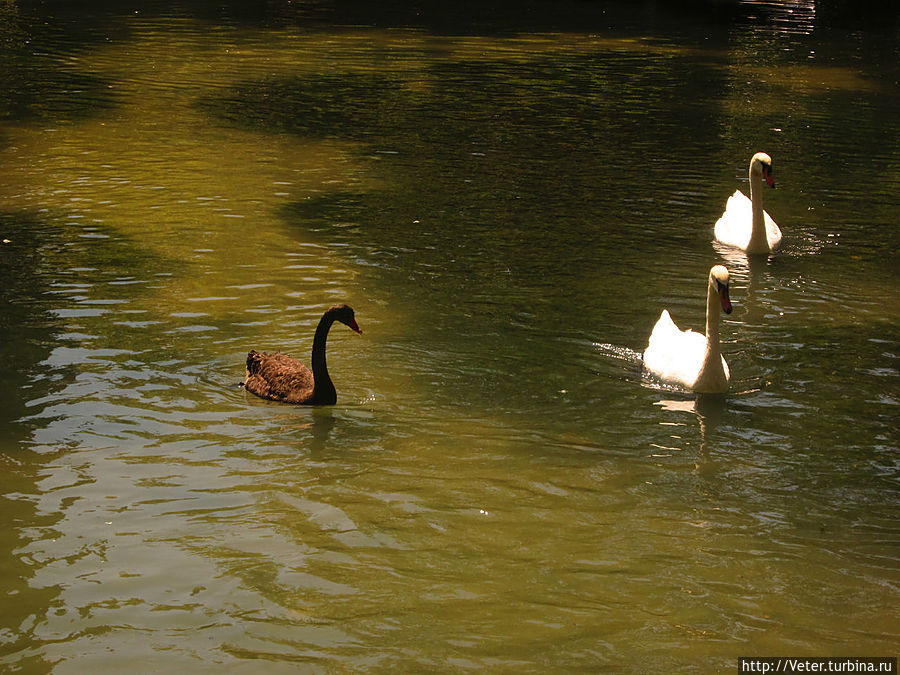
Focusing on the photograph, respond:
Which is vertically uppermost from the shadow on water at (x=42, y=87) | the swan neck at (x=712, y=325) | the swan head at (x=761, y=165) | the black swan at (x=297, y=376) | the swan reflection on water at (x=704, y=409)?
the shadow on water at (x=42, y=87)

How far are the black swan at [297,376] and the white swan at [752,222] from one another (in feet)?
19.8

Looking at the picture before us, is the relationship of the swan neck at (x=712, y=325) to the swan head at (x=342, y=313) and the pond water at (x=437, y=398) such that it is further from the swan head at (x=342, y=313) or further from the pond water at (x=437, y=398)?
→ the swan head at (x=342, y=313)

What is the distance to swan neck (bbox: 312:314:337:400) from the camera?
8.87 meters

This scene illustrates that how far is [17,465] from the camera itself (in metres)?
8.00

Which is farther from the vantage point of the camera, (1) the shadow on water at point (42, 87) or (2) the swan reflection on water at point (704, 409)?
(1) the shadow on water at point (42, 87)

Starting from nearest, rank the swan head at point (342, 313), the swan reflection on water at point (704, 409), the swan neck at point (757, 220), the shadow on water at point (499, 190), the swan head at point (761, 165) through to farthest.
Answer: the swan reflection on water at point (704, 409) < the swan head at point (342, 313) < the shadow on water at point (499, 190) < the swan neck at point (757, 220) < the swan head at point (761, 165)

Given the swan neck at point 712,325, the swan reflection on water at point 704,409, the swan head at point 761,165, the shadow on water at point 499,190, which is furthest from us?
the swan head at point 761,165

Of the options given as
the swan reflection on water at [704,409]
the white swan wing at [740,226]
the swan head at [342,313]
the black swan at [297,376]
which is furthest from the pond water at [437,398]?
the swan head at [342,313]

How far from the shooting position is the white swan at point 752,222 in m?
13.4

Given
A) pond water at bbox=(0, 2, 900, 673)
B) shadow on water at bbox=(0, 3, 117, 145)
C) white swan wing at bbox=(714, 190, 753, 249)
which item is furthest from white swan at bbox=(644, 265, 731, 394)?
shadow on water at bbox=(0, 3, 117, 145)

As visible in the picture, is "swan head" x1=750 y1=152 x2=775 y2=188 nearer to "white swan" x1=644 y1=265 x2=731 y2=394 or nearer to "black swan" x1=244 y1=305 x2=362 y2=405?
"white swan" x1=644 y1=265 x2=731 y2=394

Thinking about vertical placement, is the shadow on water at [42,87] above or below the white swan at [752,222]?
above

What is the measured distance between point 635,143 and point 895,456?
461 inches

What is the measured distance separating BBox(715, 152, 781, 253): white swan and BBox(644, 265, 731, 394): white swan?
3786 mm
